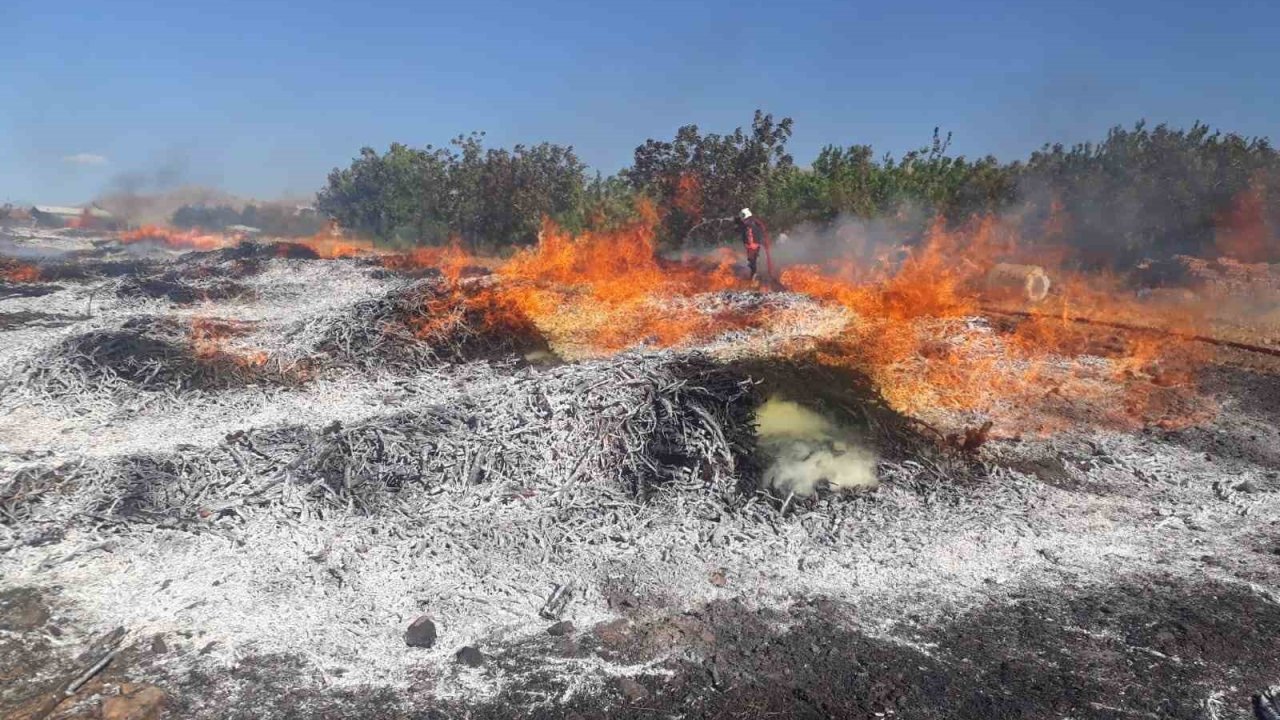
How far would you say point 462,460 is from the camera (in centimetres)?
721

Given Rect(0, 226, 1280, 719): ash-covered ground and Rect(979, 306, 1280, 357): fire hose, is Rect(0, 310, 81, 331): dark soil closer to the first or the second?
Rect(0, 226, 1280, 719): ash-covered ground

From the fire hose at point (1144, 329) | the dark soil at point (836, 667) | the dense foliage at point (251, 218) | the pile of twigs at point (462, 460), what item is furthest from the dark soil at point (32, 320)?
→ the dense foliage at point (251, 218)

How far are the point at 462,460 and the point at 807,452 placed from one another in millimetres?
3722

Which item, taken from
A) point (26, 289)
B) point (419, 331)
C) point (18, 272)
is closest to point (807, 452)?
point (419, 331)

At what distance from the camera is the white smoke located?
23.9 feet

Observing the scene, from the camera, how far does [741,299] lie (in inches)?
548

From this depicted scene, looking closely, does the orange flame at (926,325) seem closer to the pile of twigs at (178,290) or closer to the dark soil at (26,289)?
the pile of twigs at (178,290)

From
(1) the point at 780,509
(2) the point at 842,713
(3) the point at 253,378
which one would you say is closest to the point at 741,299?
(1) the point at 780,509

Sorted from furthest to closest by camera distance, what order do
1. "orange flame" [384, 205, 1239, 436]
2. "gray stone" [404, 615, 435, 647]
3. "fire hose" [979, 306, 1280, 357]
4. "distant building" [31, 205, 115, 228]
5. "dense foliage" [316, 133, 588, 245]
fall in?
"distant building" [31, 205, 115, 228] → "dense foliage" [316, 133, 588, 245] → "fire hose" [979, 306, 1280, 357] → "orange flame" [384, 205, 1239, 436] → "gray stone" [404, 615, 435, 647]

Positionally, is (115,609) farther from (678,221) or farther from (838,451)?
(678,221)

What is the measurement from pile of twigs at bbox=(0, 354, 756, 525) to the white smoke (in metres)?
0.27

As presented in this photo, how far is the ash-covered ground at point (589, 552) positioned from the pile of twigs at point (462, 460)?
3 cm

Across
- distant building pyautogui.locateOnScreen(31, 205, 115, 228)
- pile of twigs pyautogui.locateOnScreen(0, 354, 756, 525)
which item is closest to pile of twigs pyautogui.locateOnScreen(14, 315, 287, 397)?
pile of twigs pyautogui.locateOnScreen(0, 354, 756, 525)

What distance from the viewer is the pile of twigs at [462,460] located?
6.68 metres
